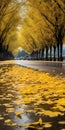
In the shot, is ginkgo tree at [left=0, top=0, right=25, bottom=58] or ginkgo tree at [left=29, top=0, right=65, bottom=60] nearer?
ginkgo tree at [left=29, top=0, right=65, bottom=60]

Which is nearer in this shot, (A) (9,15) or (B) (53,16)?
(B) (53,16)

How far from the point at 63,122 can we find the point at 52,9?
1380 inches

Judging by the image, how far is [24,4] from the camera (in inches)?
1587

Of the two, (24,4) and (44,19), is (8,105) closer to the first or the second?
(24,4)

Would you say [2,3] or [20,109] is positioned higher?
[2,3]

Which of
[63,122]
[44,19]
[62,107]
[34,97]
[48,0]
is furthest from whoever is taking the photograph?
[44,19]

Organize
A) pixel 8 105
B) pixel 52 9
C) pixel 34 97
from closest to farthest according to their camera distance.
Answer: pixel 8 105 → pixel 34 97 → pixel 52 9

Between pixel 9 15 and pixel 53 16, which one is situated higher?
pixel 9 15

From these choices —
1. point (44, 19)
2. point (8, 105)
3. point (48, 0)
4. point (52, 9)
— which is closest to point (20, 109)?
point (8, 105)

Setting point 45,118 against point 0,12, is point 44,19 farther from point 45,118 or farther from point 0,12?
point 45,118

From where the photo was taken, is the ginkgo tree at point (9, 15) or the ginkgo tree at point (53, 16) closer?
the ginkgo tree at point (53, 16)

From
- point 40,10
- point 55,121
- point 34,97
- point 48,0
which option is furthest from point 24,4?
point 55,121

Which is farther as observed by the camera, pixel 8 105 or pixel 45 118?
pixel 8 105

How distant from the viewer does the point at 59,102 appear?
6.52m
